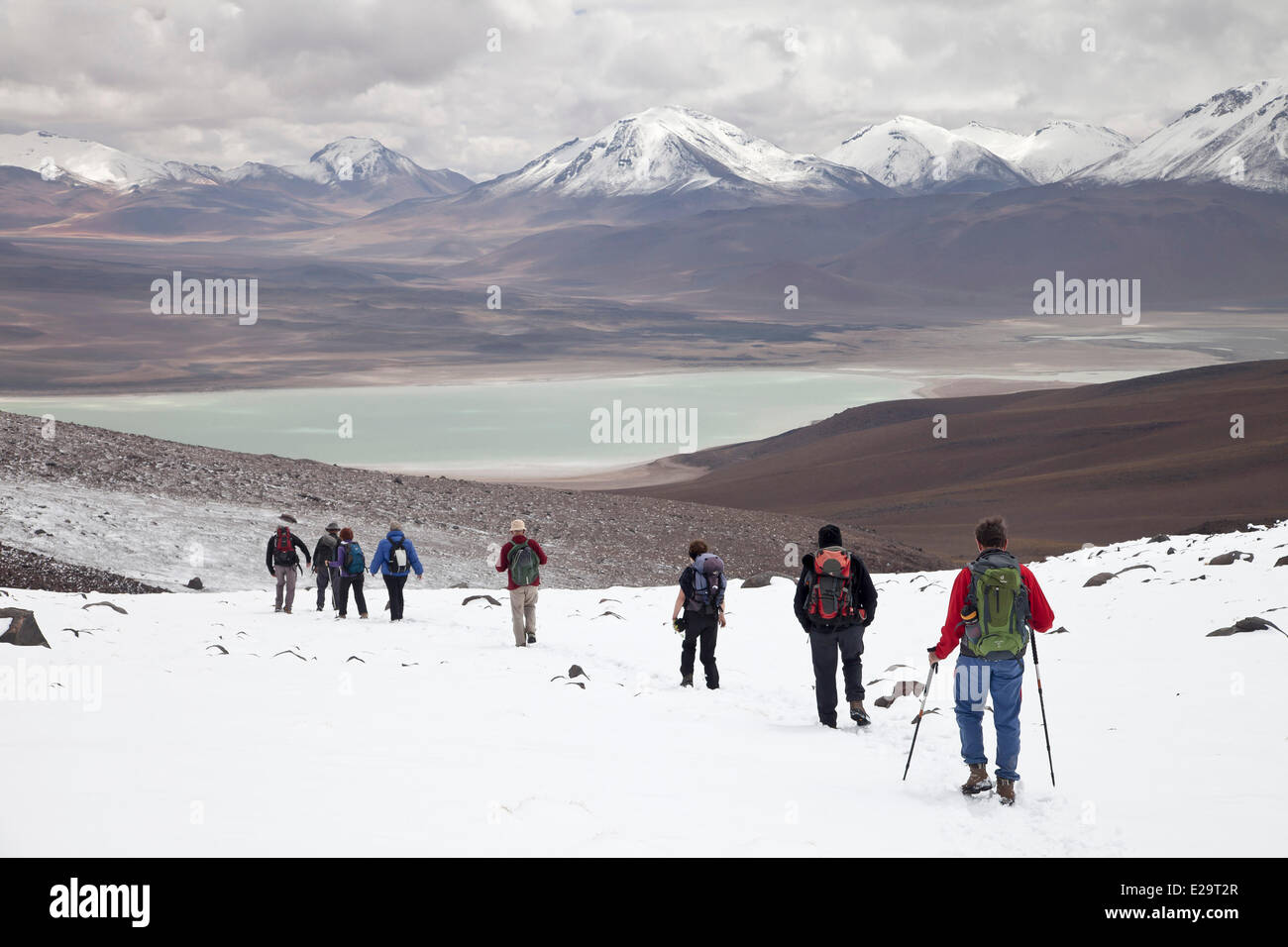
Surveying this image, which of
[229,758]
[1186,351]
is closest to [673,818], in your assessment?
[229,758]

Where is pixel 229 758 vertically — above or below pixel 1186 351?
below

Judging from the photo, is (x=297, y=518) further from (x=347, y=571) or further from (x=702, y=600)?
(x=702, y=600)

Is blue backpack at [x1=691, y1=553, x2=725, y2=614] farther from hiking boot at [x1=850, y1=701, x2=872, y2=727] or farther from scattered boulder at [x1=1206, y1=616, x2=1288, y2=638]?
scattered boulder at [x1=1206, y1=616, x2=1288, y2=638]

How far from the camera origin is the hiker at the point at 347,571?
13102mm

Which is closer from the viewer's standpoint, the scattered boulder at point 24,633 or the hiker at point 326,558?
the scattered boulder at point 24,633

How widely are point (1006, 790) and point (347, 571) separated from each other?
8.86 metres

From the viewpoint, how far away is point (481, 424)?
92.6 metres

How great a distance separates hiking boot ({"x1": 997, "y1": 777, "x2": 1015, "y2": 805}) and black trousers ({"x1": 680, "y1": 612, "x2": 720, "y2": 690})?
322cm

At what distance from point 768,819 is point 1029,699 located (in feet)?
11.8

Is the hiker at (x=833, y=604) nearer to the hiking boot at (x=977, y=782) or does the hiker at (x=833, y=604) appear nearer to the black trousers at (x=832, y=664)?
the black trousers at (x=832, y=664)

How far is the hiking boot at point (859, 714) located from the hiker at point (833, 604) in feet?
0.05

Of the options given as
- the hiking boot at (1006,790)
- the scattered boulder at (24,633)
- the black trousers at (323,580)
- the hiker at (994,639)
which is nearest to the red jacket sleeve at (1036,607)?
the hiker at (994,639)

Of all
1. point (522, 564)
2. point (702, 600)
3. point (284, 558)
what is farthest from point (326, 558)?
point (702, 600)
